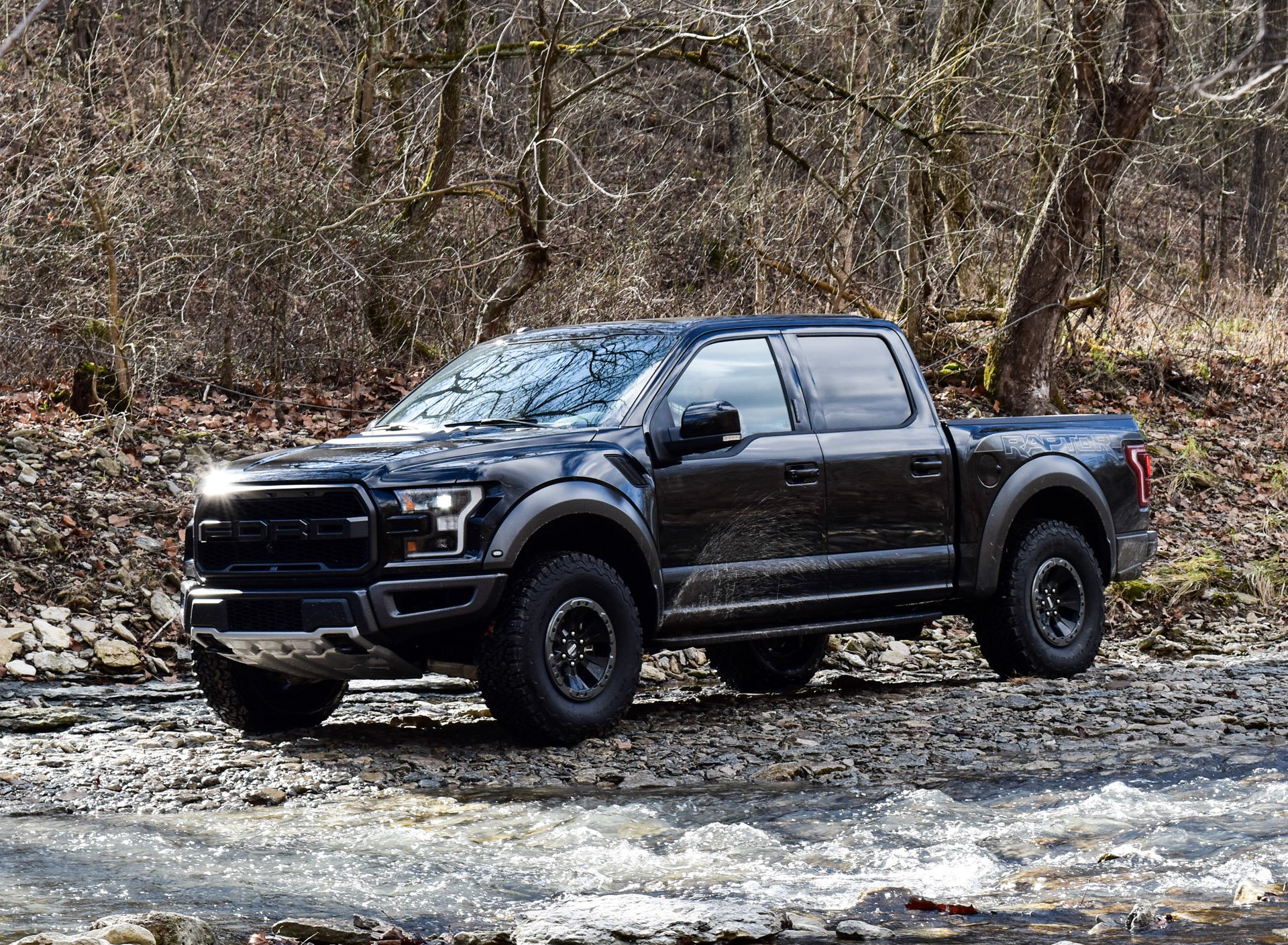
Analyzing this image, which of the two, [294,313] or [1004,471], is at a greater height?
[294,313]

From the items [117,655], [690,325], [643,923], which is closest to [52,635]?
[117,655]

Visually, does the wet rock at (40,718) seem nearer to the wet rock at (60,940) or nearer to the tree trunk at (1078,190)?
the wet rock at (60,940)

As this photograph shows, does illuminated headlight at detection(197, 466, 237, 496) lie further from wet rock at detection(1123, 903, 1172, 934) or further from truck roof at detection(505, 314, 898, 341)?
wet rock at detection(1123, 903, 1172, 934)

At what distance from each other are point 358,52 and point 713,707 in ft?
31.5

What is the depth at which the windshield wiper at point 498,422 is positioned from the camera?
7.61 m

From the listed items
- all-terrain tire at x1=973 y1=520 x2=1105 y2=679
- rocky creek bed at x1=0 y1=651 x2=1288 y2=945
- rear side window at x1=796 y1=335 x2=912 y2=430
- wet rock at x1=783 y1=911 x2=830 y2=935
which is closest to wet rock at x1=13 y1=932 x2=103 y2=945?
rocky creek bed at x1=0 y1=651 x2=1288 y2=945

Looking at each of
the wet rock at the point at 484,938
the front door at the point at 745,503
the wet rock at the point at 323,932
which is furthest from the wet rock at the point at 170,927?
the front door at the point at 745,503

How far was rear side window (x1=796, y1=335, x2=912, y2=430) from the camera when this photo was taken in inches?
333

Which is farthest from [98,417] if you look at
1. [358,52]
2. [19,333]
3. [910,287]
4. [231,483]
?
[910,287]

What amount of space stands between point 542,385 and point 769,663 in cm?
266

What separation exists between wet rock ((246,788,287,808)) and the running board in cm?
201

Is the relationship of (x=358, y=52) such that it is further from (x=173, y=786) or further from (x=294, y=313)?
(x=173, y=786)

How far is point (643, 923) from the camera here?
446 centimetres

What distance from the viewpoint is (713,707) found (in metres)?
8.85
